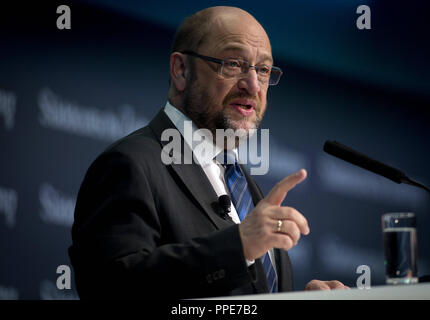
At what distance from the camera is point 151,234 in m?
1.58

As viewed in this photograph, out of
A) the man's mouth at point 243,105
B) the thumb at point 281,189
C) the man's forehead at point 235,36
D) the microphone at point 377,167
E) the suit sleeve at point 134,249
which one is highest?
the man's forehead at point 235,36

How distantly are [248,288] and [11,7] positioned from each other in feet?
7.26

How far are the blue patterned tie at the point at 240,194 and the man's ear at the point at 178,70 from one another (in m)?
0.33

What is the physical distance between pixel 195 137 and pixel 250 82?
28 centimetres

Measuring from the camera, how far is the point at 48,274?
303cm

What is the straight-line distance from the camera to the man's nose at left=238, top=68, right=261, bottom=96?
2012 millimetres

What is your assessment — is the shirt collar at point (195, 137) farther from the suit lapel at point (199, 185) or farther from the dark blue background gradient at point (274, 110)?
the dark blue background gradient at point (274, 110)

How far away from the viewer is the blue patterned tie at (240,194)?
1838mm

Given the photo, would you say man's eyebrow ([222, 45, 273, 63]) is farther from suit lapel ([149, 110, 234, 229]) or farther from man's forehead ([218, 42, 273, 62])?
suit lapel ([149, 110, 234, 229])

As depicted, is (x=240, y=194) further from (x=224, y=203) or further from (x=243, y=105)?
(x=243, y=105)

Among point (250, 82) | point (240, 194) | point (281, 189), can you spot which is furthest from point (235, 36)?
point (281, 189)

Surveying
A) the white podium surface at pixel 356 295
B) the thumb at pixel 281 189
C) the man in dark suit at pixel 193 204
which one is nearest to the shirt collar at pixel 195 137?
the man in dark suit at pixel 193 204

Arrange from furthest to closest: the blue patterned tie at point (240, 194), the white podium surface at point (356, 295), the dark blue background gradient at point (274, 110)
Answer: the dark blue background gradient at point (274, 110) → the blue patterned tie at point (240, 194) → the white podium surface at point (356, 295)

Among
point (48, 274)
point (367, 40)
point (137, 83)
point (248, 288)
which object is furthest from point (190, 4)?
point (248, 288)
